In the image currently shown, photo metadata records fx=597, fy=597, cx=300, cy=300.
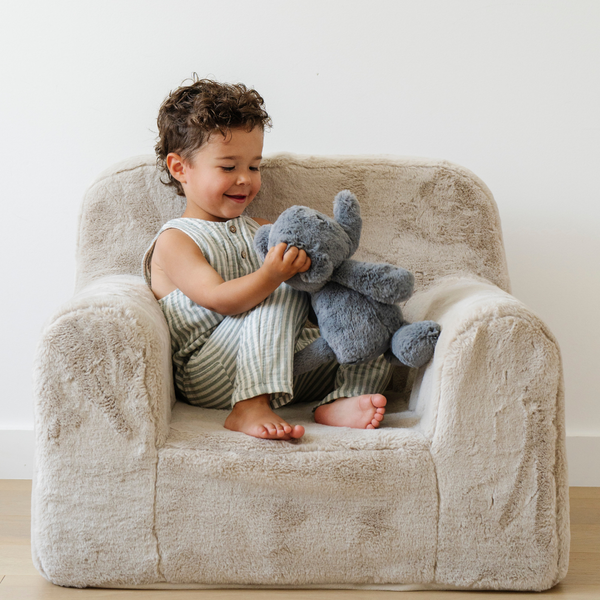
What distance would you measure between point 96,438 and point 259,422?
0.24 metres

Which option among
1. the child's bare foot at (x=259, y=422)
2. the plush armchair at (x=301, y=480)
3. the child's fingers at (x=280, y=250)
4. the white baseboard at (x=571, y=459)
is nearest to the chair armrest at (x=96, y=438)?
the plush armchair at (x=301, y=480)

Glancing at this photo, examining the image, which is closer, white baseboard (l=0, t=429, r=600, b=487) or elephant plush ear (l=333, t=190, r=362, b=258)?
elephant plush ear (l=333, t=190, r=362, b=258)

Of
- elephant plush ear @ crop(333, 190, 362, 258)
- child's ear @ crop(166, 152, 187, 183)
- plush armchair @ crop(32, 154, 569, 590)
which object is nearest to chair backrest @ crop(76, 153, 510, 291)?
child's ear @ crop(166, 152, 187, 183)

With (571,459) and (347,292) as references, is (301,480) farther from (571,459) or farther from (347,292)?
(571,459)

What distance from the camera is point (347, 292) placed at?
3.26 feet

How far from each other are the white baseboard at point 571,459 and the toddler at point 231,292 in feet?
2.04

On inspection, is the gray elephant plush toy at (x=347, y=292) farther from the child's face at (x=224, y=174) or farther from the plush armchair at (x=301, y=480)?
the child's face at (x=224, y=174)

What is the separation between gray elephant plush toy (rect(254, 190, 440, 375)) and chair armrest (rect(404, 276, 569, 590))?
92mm

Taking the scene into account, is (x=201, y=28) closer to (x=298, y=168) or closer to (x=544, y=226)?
Answer: (x=298, y=168)

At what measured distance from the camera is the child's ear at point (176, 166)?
118 centimetres

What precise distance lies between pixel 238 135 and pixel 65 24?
0.59 m

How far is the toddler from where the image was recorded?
96 cm

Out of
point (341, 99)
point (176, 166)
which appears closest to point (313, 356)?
point (176, 166)

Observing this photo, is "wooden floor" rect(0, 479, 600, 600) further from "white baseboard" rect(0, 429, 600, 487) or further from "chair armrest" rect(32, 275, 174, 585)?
"white baseboard" rect(0, 429, 600, 487)
